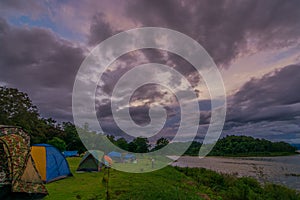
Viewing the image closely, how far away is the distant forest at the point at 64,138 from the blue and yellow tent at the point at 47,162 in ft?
15.3

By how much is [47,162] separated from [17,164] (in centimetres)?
340

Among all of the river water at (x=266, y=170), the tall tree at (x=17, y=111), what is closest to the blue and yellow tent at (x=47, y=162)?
the river water at (x=266, y=170)

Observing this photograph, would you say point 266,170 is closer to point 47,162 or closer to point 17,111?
point 47,162

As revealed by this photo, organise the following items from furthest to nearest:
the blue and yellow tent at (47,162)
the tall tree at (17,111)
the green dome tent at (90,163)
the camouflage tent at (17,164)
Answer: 1. the tall tree at (17,111)
2. the green dome tent at (90,163)
3. the blue and yellow tent at (47,162)
4. the camouflage tent at (17,164)

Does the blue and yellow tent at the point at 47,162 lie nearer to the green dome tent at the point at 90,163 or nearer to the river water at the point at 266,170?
the green dome tent at the point at 90,163

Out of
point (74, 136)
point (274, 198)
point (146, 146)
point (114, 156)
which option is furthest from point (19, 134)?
point (146, 146)

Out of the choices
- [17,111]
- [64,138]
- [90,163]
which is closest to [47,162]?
[90,163]

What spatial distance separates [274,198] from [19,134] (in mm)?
10769

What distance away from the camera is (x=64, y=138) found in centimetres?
5981

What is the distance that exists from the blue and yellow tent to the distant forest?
4673 mm

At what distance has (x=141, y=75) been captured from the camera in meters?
19.5

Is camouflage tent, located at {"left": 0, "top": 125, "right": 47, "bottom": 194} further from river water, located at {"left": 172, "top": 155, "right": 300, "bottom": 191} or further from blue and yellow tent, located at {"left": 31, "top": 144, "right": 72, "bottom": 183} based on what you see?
river water, located at {"left": 172, "top": 155, "right": 300, "bottom": 191}

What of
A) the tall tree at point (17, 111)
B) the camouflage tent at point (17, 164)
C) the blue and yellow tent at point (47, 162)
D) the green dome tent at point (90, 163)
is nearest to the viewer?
the camouflage tent at point (17, 164)

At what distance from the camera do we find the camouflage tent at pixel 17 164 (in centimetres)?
711
